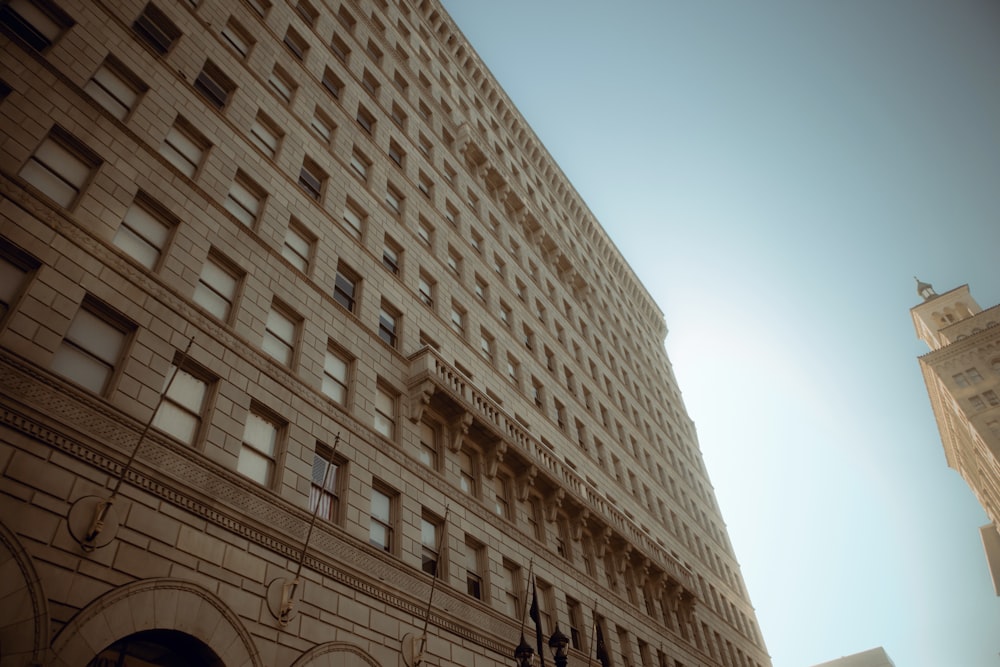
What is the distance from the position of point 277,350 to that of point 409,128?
19759 millimetres

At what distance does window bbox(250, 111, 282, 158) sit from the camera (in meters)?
22.1

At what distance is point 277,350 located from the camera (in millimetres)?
17797

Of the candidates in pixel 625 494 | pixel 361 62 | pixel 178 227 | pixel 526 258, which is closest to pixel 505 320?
pixel 526 258

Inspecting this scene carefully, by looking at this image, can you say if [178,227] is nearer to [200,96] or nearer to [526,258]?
[200,96]

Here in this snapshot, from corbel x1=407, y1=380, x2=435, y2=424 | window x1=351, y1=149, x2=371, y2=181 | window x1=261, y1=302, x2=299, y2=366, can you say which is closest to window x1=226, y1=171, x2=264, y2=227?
window x1=261, y1=302, x2=299, y2=366

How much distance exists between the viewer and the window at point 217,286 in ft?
54.0

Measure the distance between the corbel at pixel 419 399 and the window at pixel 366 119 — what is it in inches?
545

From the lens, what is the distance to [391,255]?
25.9 metres

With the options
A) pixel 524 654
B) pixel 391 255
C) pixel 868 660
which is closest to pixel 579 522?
pixel 524 654

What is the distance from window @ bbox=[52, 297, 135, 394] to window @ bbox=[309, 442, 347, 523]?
5.09 m

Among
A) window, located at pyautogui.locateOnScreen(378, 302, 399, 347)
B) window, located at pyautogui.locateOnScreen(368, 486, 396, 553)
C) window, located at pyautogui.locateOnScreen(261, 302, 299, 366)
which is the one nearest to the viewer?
window, located at pyautogui.locateOnScreen(368, 486, 396, 553)

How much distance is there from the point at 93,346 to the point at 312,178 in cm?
1217

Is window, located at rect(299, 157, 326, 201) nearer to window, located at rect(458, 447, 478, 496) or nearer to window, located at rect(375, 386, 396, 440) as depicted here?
window, located at rect(375, 386, 396, 440)

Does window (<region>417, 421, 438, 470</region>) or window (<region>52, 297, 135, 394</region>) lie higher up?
window (<region>417, 421, 438, 470</region>)
